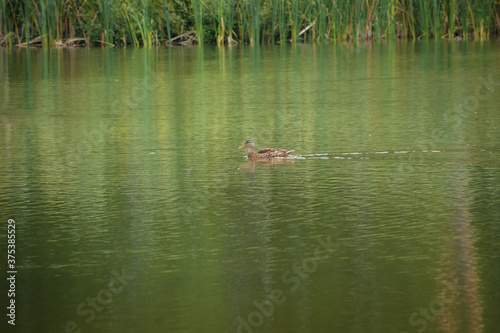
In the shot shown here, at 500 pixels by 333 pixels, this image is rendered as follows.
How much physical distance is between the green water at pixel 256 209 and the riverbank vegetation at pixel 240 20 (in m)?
9.40

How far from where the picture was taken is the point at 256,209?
7801 mm

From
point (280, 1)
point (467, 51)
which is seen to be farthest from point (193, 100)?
point (280, 1)

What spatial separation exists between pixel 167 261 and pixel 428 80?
11.5m

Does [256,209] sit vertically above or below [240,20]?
below

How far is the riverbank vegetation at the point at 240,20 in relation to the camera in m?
25.8

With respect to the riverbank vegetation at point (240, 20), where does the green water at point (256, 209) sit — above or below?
below

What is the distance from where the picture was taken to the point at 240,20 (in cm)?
2702

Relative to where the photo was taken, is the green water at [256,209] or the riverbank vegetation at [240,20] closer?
the green water at [256,209]

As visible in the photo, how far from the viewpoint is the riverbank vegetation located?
25.8 m

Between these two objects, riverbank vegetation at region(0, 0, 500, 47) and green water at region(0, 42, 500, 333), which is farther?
riverbank vegetation at region(0, 0, 500, 47)

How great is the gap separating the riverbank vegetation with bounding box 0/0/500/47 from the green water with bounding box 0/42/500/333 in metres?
9.40

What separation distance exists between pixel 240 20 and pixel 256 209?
64.3 feet

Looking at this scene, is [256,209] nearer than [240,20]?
Yes

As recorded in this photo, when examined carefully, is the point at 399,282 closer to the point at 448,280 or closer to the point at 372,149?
the point at 448,280
